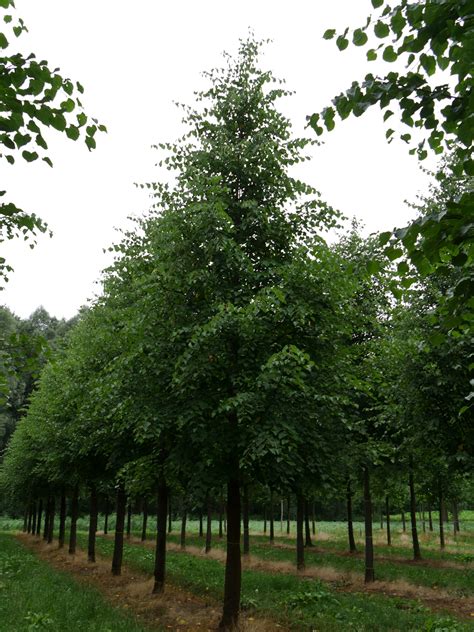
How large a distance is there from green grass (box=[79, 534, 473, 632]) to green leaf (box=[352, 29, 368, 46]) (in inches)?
330

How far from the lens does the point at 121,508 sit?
18359mm

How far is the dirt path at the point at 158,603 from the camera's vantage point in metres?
10.3

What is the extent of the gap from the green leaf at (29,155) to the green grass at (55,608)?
323 inches

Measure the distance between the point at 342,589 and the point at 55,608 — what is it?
8463 mm

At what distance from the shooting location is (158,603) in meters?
12.5

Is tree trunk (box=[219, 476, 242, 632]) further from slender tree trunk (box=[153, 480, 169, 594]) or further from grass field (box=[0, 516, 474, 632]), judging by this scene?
slender tree trunk (box=[153, 480, 169, 594])

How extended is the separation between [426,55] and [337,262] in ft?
18.8

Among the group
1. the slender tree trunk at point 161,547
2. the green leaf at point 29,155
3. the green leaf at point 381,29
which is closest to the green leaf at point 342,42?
the green leaf at point 381,29

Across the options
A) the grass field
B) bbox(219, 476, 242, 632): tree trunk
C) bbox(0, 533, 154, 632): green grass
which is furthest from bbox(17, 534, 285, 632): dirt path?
bbox(0, 533, 154, 632): green grass

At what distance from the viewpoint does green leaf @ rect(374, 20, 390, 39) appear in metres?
3.71

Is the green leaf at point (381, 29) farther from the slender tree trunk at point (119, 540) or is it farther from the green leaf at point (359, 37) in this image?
the slender tree trunk at point (119, 540)

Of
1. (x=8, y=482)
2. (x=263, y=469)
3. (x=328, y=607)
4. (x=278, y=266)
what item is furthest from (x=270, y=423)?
(x=8, y=482)

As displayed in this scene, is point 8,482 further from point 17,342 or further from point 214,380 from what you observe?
point 17,342

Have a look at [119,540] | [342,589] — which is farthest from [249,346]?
[119,540]
